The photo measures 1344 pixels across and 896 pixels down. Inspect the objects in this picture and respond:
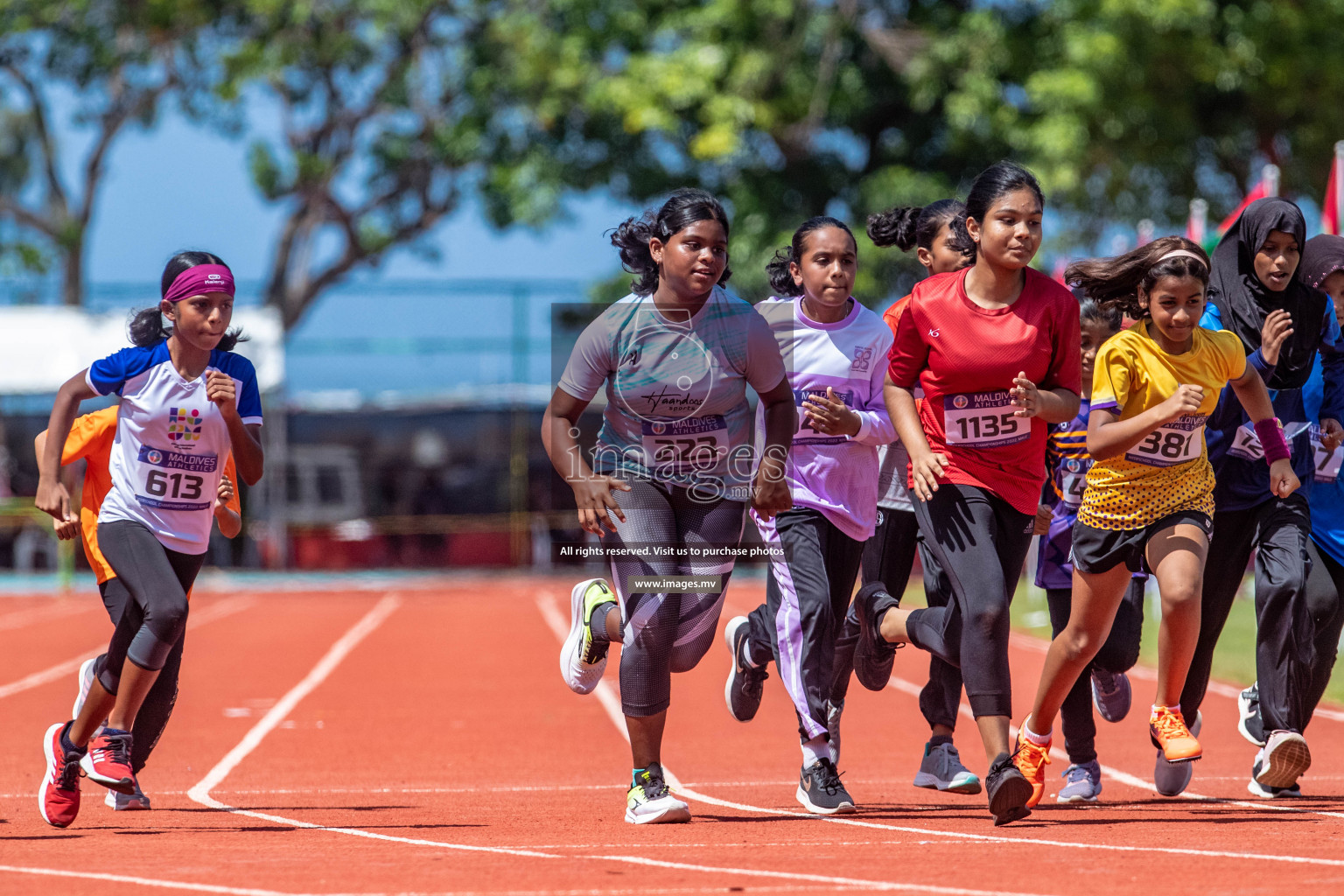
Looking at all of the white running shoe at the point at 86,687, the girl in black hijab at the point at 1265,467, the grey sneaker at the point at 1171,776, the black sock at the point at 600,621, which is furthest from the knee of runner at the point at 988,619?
the white running shoe at the point at 86,687

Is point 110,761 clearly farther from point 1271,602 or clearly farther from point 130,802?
point 1271,602

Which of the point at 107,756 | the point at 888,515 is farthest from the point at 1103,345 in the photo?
the point at 107,756

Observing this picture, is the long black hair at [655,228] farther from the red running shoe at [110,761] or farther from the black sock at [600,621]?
the red running shoe at [110,761]

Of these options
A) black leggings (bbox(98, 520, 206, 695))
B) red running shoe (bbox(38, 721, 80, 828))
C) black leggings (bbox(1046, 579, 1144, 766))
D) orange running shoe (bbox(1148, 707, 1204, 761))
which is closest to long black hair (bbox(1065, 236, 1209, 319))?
black leggings (bbox(1046, 579, 1144, 766))

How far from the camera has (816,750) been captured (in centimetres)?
597

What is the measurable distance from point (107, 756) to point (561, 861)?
1964 mm

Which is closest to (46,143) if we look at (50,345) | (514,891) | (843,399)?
(50,345)

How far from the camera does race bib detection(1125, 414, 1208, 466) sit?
5672 millimetres

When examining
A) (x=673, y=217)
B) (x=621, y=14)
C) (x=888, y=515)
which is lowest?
(x=888, y=515)

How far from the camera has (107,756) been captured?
5.91 meters

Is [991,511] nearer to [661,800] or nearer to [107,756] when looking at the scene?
[661,800]

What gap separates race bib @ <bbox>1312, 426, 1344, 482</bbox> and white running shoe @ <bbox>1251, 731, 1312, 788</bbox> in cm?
101

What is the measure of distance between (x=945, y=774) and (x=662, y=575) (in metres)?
1.46

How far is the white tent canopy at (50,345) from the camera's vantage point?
993 inches
